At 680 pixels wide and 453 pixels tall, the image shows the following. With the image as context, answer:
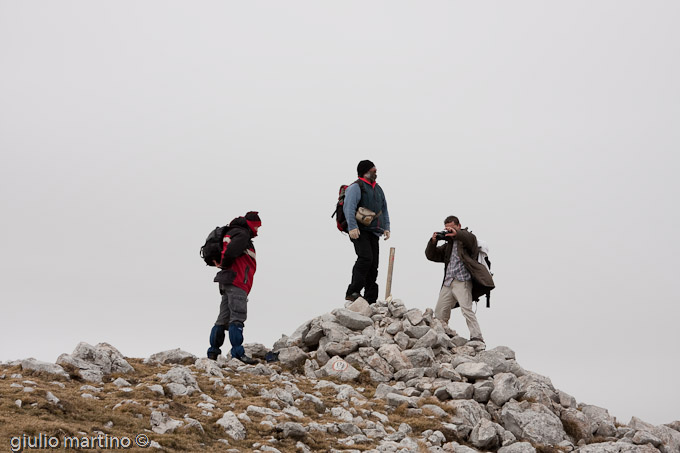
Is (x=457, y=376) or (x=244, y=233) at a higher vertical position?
(x=244, y=233)

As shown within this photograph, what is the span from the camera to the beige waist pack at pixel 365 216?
1738 centimetres

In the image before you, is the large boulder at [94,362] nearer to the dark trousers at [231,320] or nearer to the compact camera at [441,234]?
the dark trousers at [231,320]

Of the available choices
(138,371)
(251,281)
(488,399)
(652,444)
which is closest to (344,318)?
(251,281)

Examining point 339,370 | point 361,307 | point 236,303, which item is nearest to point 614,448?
point 339,370

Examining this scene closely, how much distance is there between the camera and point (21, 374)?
473 inches

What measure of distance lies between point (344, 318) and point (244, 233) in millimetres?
3873

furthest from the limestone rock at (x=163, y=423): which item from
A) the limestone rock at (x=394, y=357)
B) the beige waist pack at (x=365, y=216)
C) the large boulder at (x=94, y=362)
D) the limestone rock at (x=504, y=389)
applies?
the beige waist pack at (x=365, y=216)

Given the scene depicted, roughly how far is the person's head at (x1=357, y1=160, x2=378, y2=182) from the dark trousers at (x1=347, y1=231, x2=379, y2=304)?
1.52m

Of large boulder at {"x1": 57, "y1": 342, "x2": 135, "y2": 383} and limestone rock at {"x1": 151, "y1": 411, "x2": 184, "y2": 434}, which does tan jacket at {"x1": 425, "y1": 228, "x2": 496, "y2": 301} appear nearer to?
large boulder at {"x1": 57, "y1": 342, "x2": 135, "y2": 383}

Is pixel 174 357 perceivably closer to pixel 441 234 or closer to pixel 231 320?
pixel 231 320

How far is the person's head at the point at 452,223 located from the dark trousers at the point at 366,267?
6.53 ft

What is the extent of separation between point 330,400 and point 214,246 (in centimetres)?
436

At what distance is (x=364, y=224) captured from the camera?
17.5 metres

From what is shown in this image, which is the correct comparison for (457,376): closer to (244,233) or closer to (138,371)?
(244,233)
